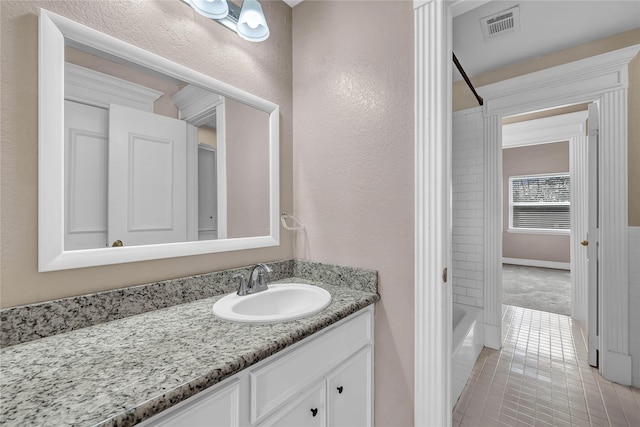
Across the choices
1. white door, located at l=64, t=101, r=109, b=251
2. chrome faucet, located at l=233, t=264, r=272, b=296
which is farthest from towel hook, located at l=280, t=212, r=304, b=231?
white door, located at l=64, t=101, r=109, b=251

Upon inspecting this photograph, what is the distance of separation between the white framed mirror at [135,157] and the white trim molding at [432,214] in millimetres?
820

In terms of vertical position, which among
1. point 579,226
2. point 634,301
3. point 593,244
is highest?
point 579,226

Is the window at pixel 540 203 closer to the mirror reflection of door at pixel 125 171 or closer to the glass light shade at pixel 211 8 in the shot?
the glass light shade at pixel 211 8

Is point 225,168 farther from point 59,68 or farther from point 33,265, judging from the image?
point 33,265

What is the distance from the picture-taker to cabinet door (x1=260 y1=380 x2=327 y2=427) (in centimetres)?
88

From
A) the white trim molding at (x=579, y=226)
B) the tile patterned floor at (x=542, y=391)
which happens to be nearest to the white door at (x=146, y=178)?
the tile patterned floor at (x=542, y=391)

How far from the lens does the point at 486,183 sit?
2.59 metres

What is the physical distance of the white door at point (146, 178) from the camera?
1016 mm

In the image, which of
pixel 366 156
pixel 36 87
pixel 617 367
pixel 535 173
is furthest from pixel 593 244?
pixel 535 173

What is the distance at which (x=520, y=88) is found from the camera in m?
2.45

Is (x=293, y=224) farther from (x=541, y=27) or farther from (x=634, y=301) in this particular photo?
(x=634, y=301)

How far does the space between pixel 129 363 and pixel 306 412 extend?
596 millimetres

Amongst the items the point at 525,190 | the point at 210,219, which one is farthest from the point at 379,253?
the point at 525,190

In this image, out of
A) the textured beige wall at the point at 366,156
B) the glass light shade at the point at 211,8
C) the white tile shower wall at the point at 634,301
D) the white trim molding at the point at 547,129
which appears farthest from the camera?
the white trim molding at the point at 547,129
